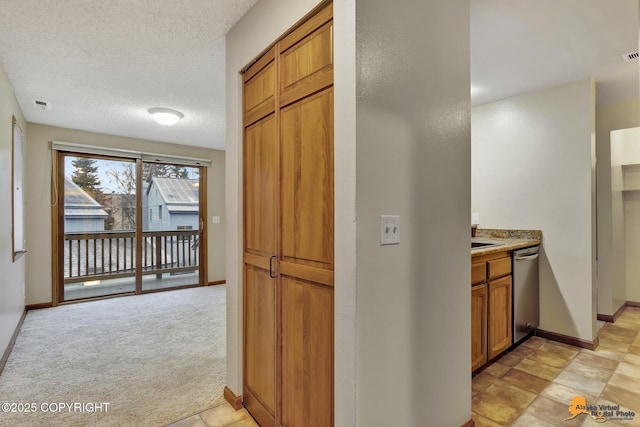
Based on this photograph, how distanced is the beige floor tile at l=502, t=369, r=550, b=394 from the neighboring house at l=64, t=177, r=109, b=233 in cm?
541

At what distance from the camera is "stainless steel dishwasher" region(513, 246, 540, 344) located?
2.75 meters

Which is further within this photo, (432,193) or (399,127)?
(432,193)

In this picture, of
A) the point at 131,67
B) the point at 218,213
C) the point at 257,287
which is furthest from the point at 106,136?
the point at 257,287

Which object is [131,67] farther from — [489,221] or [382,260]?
[489,221]

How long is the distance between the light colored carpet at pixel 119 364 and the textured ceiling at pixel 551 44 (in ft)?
10.2

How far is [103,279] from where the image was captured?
16.3 ft

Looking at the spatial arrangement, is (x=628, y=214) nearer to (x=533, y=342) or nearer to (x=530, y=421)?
(x=533, y=342)

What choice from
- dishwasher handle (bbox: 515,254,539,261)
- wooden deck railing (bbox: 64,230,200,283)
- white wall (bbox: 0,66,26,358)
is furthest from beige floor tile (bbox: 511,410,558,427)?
wooden deck railing (bbox: 64,230,200,283)

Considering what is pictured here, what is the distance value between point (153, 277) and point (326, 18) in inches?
209

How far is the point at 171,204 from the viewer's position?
5441 mm

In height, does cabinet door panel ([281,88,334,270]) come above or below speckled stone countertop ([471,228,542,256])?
above

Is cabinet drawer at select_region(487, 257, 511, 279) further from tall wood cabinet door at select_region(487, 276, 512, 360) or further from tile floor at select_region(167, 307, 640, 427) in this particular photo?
tile floor at select_region(167, 307, 640, 427)

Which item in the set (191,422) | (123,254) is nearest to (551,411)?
(191,422)

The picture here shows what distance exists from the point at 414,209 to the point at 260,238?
89 cm
